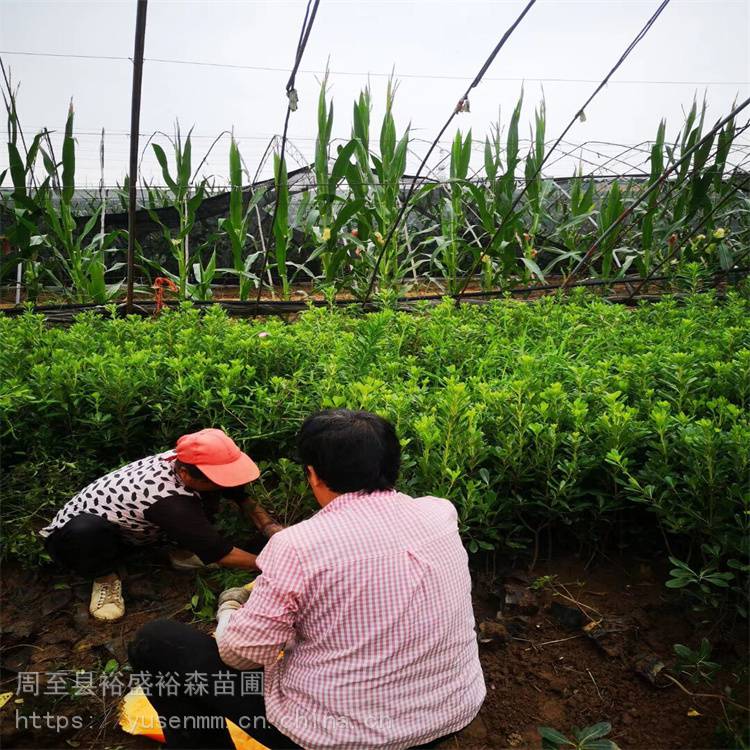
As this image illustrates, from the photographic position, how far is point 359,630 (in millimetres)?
1518

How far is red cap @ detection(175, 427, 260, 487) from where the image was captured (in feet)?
7.68

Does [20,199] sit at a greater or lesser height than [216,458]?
greater

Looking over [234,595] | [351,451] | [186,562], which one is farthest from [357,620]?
[186,562]

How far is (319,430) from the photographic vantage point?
5.65 feet

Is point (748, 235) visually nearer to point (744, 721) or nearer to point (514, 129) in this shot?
point (514, 129)

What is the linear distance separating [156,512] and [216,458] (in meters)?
0.31

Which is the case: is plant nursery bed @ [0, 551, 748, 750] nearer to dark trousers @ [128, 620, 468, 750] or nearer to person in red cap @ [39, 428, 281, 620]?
person in red cap @ [39, 428, 281, 620]

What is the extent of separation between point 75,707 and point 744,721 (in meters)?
1.89

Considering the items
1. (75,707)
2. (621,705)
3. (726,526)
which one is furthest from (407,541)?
(75,707)

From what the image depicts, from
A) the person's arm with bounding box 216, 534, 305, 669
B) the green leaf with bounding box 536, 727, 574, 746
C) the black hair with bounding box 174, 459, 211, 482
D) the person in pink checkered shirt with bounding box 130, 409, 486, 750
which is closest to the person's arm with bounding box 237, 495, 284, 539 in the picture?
the black hair with bounding box 174, 459, 211, 482

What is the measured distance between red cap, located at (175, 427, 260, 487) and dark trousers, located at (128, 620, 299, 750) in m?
0.58

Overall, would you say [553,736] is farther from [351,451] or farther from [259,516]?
[259,516]

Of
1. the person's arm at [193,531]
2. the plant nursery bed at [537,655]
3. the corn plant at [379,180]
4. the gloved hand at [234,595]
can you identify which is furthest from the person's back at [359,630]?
the corn plant at [379,180]

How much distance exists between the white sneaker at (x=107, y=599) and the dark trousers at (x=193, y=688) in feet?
1.97
